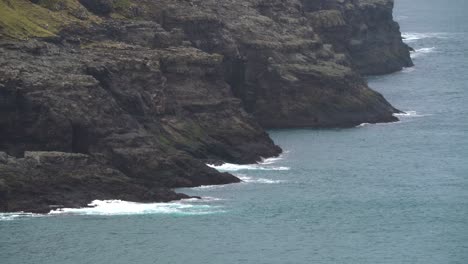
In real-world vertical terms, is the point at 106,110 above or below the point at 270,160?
above

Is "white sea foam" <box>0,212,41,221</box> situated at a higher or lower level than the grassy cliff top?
lower

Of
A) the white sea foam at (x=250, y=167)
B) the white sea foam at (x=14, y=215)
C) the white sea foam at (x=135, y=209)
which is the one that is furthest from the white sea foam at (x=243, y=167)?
the white sea foam at (x=14, y=215)

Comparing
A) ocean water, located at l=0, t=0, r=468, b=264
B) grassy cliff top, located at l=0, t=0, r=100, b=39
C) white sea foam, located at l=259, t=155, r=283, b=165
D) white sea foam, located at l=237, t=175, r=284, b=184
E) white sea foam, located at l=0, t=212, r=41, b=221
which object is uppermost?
grassy cliff top, located at l=0, t=0, r=100, b=39

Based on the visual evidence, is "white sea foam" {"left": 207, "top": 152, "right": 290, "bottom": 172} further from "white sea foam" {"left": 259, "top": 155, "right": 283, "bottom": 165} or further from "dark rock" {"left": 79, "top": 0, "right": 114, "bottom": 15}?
"dark rock" {"left": 79, "top": 0, "right": 114, "bottom": 15}

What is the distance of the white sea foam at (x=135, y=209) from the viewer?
463 ft

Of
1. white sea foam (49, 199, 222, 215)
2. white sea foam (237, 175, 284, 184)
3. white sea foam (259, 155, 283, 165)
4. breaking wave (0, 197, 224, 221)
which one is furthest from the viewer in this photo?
white sea foam (259, 155, 283, 165)

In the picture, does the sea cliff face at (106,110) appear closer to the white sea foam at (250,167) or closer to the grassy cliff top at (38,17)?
the grassy cliff top at (38,17)

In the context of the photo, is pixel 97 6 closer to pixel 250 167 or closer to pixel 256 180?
pixel 250 167

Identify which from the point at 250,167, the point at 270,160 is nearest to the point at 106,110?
the point at 250,167

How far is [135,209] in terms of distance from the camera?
143 m

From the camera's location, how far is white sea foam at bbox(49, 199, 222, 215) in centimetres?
14112

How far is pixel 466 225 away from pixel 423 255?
12.8 metres

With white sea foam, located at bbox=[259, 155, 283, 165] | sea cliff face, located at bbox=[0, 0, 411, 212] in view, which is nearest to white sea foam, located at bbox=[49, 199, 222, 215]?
sea cliff face, located at bbox=[0, 0, 411, 212]

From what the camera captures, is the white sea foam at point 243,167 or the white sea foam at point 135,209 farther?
the white sea foam at point 243,167
